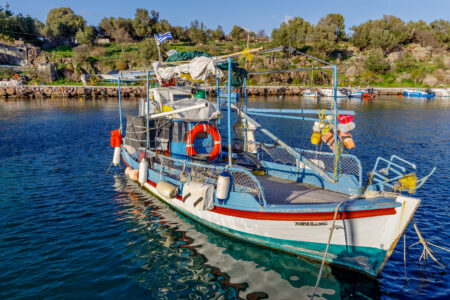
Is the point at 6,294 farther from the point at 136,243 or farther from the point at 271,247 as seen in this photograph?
the point at 271,247

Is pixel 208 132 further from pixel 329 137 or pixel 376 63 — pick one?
pixel 376 63

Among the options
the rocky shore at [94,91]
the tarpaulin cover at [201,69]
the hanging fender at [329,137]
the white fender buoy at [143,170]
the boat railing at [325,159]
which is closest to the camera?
the tarpaulin cover at [201,69]

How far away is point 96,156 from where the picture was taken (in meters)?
22.2

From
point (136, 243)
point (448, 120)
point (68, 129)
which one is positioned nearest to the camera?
point (136, 243)

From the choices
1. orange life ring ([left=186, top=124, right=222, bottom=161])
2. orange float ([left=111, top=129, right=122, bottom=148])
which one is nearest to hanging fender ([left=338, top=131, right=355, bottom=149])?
orange life ring ([left=186, top=124, right=222, bottom=161])

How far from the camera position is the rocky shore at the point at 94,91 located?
67.9 metres

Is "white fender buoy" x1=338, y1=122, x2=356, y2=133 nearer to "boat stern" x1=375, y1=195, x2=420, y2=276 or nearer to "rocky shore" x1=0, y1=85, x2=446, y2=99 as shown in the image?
"boat stern" x1=375, y1=195, x2=420, y2=276

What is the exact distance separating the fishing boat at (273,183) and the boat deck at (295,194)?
0.04 metres

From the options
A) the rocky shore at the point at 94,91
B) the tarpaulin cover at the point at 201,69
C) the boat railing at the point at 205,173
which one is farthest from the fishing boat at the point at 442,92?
the tarpaulin cover at the point at 201,69

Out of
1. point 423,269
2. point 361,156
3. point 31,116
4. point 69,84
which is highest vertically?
point 69,84

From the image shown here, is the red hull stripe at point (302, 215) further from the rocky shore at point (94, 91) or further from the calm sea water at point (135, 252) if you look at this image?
the rocky shore at point (94, 91)

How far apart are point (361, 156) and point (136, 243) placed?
1799cm

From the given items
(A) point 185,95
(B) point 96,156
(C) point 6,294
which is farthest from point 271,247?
(B) point 96,156

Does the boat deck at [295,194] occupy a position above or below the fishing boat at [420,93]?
below
